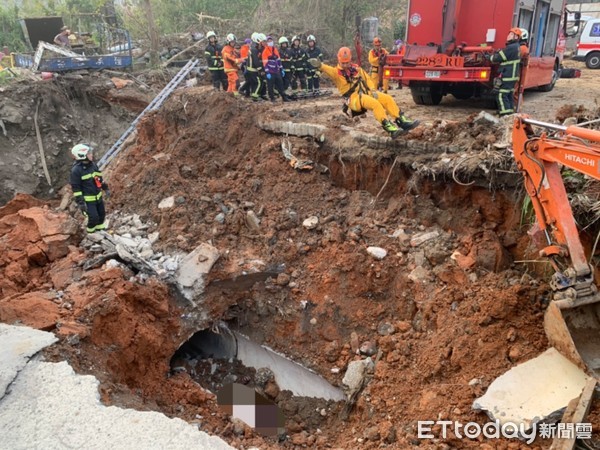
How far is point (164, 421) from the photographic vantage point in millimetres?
3850

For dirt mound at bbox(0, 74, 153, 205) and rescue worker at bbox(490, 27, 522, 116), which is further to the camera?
dirt mound at bbox(0, 74, 153, 205)

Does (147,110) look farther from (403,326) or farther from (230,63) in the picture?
(403,326)

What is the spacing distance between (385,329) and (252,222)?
2589mm

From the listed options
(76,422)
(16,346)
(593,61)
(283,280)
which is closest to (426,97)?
(283,280)

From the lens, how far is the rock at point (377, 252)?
20.4 feet

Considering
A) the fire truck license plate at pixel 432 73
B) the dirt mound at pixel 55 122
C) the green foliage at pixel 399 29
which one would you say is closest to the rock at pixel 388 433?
the fire truck license plate at pixel 432 73

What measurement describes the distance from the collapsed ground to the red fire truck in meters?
0.94

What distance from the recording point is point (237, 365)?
22.6ft

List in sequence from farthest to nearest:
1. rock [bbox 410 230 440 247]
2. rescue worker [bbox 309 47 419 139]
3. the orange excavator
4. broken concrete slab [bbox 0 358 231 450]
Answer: rescue worker [bbox 309 47 419 139], rock [bbox 410 230 440 247], the orange excavator, broken concrete slab [bbox 0 358 231 450]

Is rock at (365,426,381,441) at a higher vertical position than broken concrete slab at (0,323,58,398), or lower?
lower

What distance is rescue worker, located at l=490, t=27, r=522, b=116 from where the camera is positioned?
7.59 meters

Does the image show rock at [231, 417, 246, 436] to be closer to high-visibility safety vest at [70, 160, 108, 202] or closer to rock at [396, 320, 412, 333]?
rock at [396, 320, 412, 333]

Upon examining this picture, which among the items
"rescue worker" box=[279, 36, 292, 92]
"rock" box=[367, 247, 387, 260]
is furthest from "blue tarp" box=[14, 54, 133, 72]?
"rock" box=[367, 247, 387, 260]

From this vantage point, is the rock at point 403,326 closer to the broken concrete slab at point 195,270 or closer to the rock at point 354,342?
the rock at point 354,342
